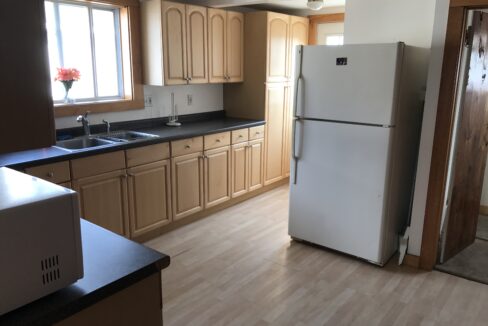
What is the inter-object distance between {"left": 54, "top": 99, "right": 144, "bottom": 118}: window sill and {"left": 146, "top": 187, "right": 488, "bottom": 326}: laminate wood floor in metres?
1.24

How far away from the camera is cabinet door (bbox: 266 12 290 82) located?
4.43m

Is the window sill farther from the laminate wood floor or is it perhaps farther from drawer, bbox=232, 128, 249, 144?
the laminate wood floor

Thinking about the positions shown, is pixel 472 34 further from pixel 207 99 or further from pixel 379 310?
pixel 207 99

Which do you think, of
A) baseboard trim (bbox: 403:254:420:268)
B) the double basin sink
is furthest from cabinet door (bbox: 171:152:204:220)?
baseboard trim (bbox: 403:254:420:268)

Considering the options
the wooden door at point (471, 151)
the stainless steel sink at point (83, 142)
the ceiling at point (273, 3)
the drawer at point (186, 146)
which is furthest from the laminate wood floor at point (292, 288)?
the ceiling at point (273, 3)

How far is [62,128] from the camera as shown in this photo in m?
3.39

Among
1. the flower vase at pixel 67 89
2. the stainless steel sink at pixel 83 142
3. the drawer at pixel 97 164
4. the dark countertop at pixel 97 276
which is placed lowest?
the drawer at pixel 97 164

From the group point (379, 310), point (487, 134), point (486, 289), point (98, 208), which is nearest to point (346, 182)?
point (379, 310)

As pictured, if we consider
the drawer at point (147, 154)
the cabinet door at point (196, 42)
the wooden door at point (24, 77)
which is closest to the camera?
the wooden door at point (24, 77)

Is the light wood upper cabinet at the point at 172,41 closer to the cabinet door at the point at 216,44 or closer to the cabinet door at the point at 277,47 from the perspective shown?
the cabinet door at the point at 216,44

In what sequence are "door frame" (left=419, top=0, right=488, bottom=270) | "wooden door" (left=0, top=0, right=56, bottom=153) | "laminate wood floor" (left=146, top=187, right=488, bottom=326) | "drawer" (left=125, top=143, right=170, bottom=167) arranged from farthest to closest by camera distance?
"drawer" (left=125, top=143, right=170, bottom=167)
"door frame" (left=419, top=0, right=488, bottom=270)
"laminate wood floor" (left=146, top=187, right=488, bottom=326)
"wooden door" (left=0, top=0, right=56, bottom=153)

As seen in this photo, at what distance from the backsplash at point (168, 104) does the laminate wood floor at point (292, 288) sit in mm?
1201

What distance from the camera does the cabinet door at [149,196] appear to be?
3311 millimetres

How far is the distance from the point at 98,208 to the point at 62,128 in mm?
820
